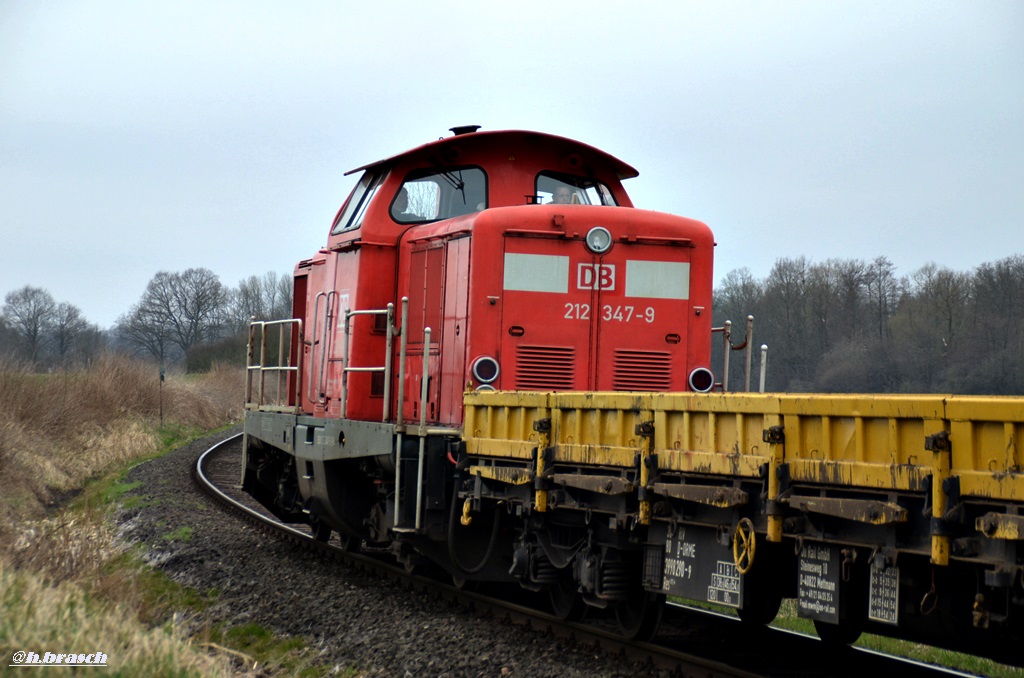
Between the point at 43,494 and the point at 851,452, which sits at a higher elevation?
the point at 851,452

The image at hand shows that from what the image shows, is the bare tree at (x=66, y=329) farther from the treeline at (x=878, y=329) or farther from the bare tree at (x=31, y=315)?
the treeline at (x=878, y=329)

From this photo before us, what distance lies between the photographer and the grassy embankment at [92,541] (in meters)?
6.02

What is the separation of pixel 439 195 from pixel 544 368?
2155mm

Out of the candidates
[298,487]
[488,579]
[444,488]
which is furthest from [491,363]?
[298,487]

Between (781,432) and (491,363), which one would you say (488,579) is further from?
(781,432)

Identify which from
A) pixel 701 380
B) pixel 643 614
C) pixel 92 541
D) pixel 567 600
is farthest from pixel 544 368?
pixel 92 541

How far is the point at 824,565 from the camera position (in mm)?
4836

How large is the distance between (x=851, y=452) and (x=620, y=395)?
1.87 meters

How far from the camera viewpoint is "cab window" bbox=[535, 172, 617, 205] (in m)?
9.19

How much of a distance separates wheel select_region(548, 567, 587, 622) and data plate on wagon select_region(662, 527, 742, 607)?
4.81ft

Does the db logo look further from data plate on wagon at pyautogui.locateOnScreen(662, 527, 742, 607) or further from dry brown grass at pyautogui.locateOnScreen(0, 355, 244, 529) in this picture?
dry brown grass at pyautogui.locateOnScreen(0, 355, 244, 529)

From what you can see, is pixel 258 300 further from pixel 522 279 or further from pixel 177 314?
pixel 522 279

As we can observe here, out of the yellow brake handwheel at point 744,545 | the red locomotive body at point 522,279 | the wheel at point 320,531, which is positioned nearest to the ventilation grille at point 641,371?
the red locomotive body at point 522,279

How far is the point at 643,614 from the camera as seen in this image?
6.78m
